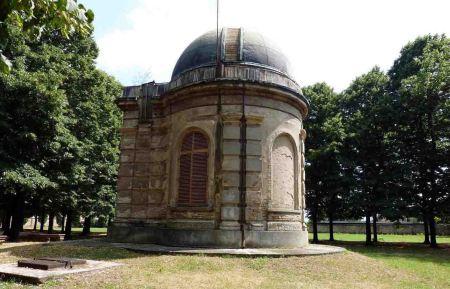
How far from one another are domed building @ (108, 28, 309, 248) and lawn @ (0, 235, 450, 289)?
7.72ft

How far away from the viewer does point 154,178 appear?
15812 millimetres

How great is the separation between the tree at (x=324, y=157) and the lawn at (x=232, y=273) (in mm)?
14165

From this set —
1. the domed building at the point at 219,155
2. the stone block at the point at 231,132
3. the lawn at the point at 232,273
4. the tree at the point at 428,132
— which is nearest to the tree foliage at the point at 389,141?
the tree at the point at 428,132

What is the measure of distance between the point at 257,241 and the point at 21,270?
24.2 ft

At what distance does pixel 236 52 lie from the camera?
1503 centimetres

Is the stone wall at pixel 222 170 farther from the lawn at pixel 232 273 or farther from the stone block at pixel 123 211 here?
the lawn at pixel 232 273

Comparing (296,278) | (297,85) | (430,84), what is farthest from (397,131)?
(296,278)

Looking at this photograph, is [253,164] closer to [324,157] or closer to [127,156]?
[127,156]

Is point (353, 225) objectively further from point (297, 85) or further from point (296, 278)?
point (296, 278)

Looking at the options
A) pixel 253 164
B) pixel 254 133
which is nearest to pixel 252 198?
pixel 253 164

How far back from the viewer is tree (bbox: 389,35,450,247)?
77.0ft

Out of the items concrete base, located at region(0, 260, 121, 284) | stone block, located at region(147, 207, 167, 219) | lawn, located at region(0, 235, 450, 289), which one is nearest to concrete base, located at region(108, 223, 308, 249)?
stone block, located at region(147, 207, 167, 219)

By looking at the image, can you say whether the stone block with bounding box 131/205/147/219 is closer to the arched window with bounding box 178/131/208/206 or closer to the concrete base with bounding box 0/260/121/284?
the arched window with bounding box 178/131/208/206

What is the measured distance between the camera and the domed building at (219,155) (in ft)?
44.7
